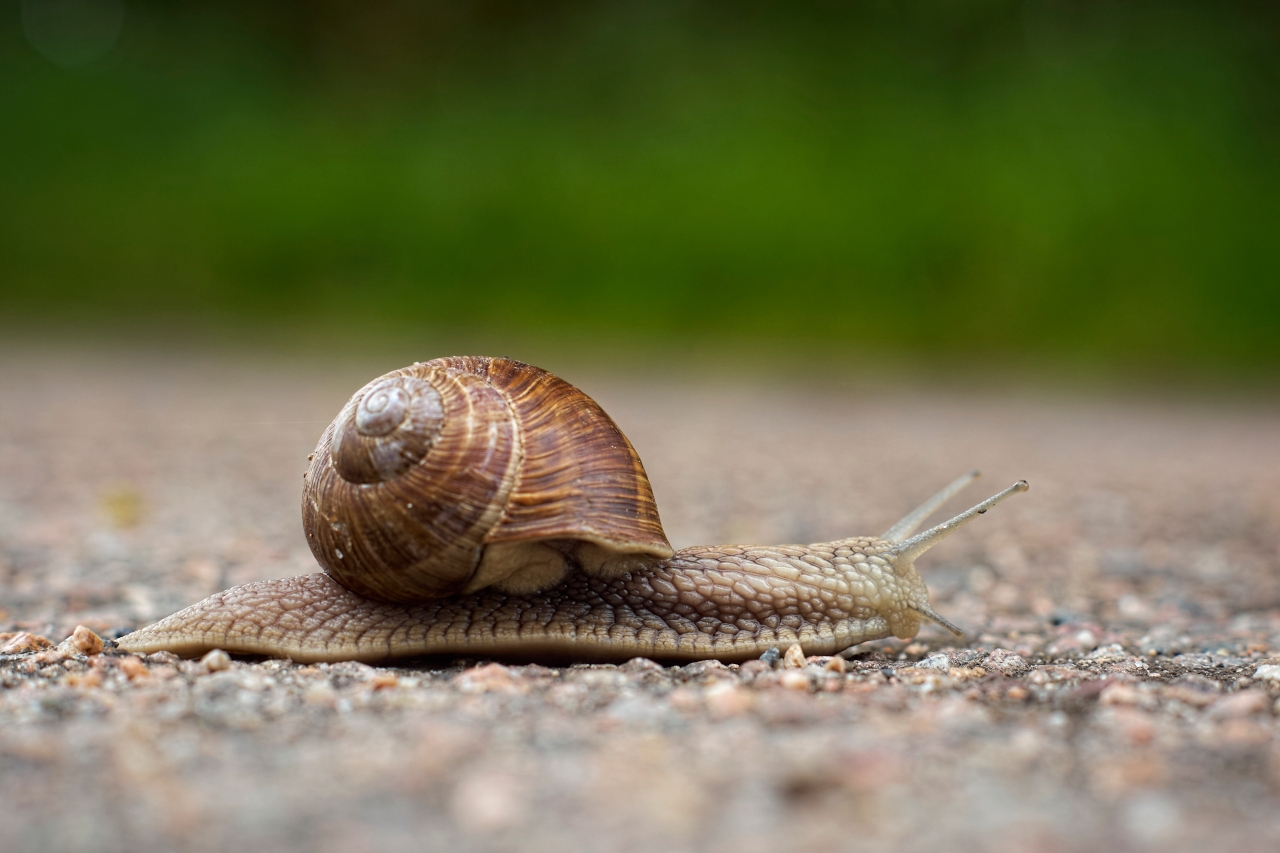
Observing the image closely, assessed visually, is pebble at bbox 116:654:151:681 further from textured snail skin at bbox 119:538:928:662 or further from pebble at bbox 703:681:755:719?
pebble at bbox 703:681:755:719

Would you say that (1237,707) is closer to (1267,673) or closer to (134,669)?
(1267,673)

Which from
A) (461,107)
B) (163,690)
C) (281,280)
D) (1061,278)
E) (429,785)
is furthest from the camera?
(461,107)

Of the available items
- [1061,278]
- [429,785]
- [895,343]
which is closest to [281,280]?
[895,343]

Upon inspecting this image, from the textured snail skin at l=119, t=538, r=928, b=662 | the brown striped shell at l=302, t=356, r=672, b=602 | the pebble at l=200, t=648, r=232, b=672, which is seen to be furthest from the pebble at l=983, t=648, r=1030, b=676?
the pebble at l=200, t=648, r=232, b=672

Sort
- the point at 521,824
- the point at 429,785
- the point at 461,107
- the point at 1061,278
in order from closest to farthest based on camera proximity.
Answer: the point at 521,824 → the point at 429,785 → the point at 1061,278 → the point at 461,107

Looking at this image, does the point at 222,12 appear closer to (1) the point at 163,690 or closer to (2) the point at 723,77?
(2) the point at 723,77

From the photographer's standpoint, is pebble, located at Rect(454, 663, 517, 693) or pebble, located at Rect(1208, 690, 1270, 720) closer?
pebble, located at Rect(1208, 690, 1270, 720)

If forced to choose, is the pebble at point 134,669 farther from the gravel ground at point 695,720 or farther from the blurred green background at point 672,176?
the blurred green background at point 672,176
